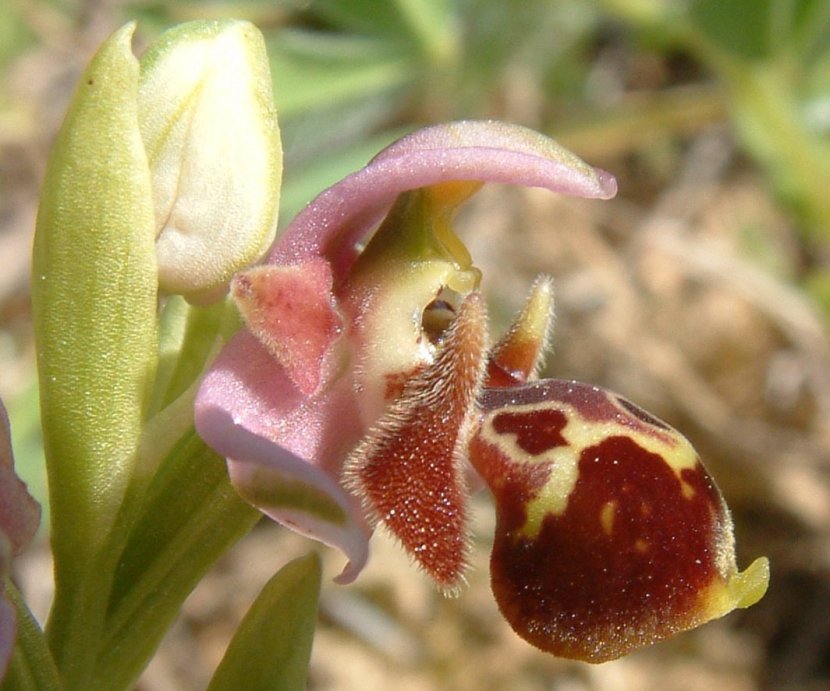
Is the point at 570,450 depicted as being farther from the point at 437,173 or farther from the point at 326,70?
the point at 326,70

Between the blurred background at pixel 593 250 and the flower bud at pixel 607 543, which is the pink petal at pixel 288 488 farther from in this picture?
the blurred background at pixel 593 250

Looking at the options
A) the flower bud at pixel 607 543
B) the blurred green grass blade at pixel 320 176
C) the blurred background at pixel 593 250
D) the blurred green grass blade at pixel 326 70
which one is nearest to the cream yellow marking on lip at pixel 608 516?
the flower bud at pixel 607 543

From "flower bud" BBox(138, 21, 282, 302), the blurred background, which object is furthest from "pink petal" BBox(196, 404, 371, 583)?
the blurred background

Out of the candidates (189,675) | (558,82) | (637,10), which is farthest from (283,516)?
(558,82)

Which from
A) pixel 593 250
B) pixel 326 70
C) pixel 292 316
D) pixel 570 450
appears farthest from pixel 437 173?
pixel 593 250

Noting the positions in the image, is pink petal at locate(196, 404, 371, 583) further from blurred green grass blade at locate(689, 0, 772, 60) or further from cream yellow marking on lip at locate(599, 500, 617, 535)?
blurred green grass blade at locate(689, 0, 772, 60)

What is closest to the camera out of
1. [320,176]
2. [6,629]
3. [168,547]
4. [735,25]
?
[6,629]

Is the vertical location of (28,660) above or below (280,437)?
below
